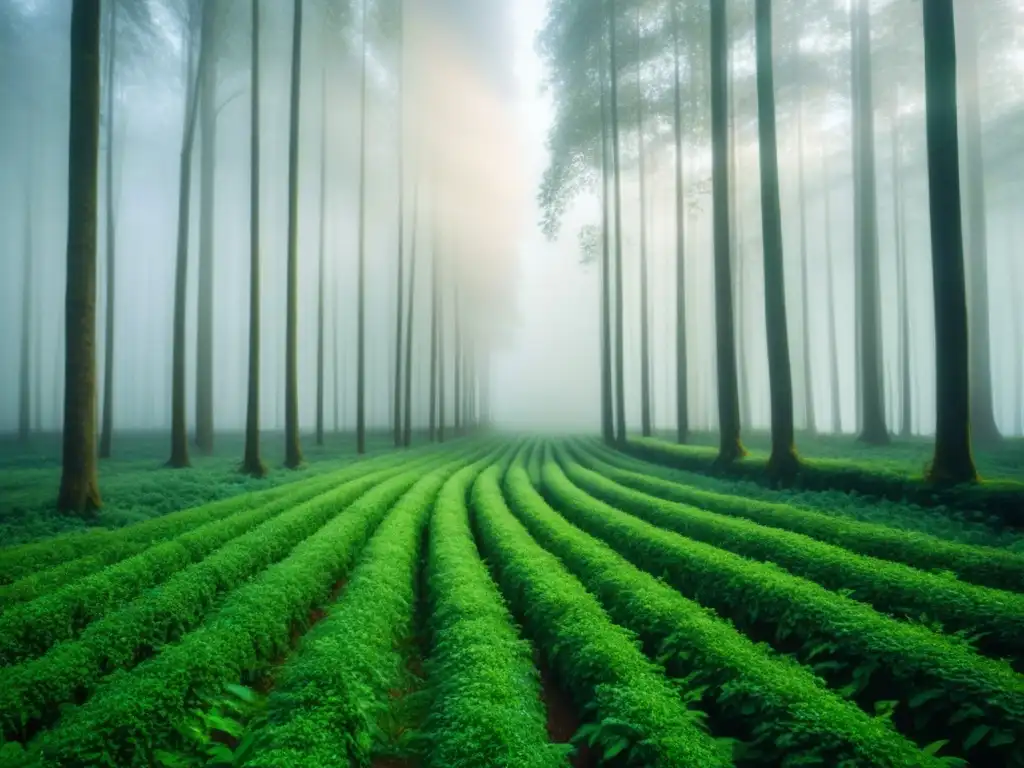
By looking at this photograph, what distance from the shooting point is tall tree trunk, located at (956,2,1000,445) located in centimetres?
2248

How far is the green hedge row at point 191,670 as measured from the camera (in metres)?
3.49

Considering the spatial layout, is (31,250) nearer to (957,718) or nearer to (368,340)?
(368,340)

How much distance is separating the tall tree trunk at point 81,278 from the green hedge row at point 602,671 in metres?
9.38

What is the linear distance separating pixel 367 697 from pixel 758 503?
29.8 ft

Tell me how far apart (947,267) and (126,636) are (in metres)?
14.4

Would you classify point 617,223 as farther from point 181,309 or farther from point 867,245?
point 181,309

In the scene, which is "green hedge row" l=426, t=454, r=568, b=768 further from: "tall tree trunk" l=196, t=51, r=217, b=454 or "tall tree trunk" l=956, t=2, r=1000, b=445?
"tall tree trunk" l=956, t=2, r=1000, b=445

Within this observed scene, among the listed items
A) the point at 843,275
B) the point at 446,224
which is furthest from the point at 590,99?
the point at 843,275

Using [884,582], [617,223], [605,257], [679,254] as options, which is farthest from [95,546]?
[605,257]

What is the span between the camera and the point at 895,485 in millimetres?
10742

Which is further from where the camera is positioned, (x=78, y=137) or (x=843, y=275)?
(x=843, y=275)

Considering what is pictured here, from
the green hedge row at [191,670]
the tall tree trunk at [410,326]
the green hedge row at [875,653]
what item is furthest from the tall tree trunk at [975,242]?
the tall tree trunk at [410,326]

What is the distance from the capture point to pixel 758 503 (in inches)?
426

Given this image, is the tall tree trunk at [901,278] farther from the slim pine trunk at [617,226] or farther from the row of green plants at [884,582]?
the row of green plants at [884,582]
